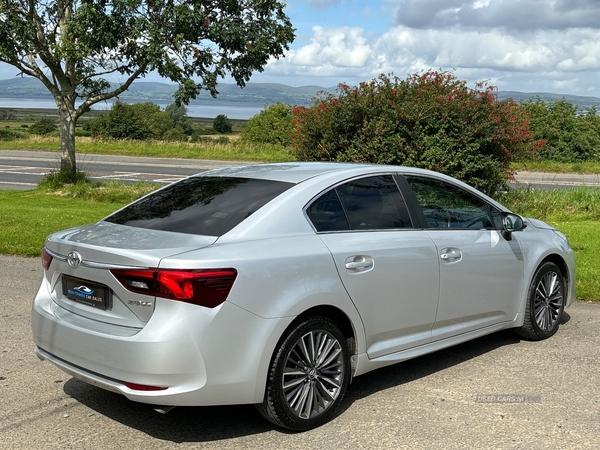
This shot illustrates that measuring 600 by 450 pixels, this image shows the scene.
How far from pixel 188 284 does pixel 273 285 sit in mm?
506

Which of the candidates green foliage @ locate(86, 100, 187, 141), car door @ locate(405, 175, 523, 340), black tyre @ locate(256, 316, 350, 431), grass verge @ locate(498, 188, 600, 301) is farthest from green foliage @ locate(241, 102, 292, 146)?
black tyre @ locate(256, 316, 350, 431)

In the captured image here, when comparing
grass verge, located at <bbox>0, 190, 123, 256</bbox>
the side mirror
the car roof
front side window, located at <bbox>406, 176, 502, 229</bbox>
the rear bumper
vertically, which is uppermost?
the car roof

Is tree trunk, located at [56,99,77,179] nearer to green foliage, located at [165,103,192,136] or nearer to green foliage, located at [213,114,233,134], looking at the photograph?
green foliage, located at [165,103,192,136]

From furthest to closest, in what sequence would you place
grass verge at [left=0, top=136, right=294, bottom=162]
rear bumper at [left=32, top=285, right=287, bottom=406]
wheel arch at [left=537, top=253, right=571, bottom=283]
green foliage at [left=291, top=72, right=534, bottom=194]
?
grass verge at [left=0, top=136, right=294, bottom=162] → green foliage at [left=291, top=72, right=534, bottom=194] → wheel arch at [left=537, top=253, right=571, bottom=283] → rear bumper at [left=32, top=285, right=287, bottom=406]

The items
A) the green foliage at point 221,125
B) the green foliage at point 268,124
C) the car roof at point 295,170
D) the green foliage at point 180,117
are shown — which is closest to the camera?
the car roof at point 295,170

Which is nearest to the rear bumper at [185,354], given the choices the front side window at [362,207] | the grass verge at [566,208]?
the front side window at [362,207]

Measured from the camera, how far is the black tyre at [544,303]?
239 inches

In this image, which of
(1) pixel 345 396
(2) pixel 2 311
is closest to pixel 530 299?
(1) pixel 345 396

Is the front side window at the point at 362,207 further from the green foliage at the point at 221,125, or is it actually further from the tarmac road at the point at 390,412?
the green foliage at the point at 221,125

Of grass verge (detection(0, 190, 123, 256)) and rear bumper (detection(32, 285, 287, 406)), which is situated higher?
rear bumper (detection(32, 285, 287, 406))

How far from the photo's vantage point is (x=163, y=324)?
3.87 metres

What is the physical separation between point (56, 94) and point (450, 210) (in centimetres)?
1602

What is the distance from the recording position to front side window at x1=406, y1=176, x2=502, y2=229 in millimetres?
5379

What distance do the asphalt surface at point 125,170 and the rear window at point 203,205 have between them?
18.3 meters
